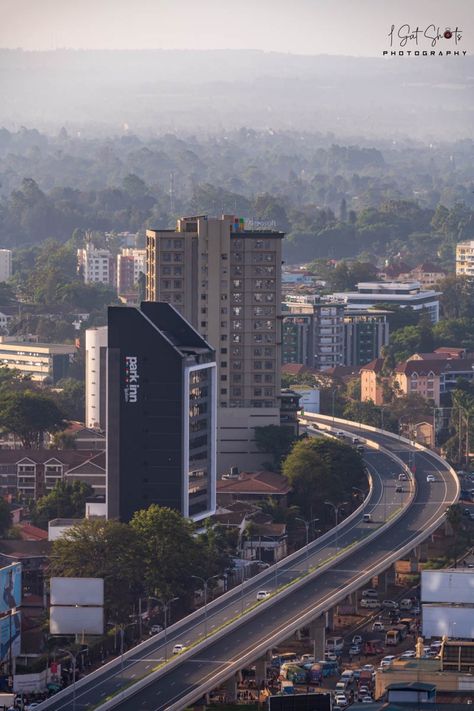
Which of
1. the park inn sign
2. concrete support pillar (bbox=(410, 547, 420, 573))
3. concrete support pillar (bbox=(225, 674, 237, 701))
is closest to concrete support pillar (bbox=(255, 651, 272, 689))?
concrete support pillar (bbox=(225, 674, 237, 701))

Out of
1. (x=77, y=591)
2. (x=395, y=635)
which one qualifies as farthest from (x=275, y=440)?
(x=77, y=591)

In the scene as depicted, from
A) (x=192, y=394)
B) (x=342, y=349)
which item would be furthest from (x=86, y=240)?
(x=192, y=394)

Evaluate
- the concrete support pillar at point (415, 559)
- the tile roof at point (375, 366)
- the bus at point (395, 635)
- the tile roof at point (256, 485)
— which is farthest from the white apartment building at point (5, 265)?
the bus at point (395, 635)

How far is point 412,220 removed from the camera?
146m

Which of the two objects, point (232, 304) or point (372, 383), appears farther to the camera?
point (372, 383)

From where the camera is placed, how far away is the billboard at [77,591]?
42188 millimetres

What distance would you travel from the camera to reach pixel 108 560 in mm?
44344

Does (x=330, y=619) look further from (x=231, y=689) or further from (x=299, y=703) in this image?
(x=299, y=703)

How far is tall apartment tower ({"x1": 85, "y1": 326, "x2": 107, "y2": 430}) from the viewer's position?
63.8 metres

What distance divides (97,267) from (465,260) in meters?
17.7

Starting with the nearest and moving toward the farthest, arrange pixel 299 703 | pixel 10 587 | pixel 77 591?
pixel 299 703 < pixel 10 587 < pixel 77 591

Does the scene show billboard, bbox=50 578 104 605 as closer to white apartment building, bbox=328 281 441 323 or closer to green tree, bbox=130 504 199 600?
green tree, bbox=130 504 199 600

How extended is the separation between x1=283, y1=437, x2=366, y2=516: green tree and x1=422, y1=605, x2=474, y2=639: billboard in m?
11.5

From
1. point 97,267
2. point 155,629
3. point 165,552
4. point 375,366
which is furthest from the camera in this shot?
point 97,267
